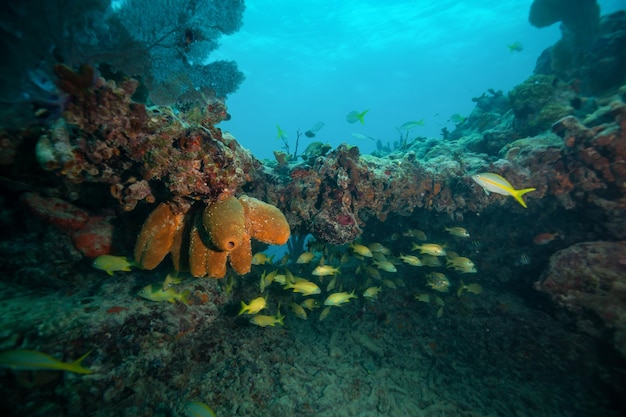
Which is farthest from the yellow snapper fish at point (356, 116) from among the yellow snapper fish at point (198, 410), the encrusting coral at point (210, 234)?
the yellow snapper fish at point (198, 410)

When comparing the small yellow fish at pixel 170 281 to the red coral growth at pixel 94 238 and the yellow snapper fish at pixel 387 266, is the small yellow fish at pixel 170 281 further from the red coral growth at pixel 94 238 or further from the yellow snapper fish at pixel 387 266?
the yellow snapper fish at pixel 387 266

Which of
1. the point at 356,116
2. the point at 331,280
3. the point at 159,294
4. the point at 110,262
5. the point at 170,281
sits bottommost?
the point at 331,280

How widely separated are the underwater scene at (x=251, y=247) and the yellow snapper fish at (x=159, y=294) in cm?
3

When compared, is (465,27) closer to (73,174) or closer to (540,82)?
(540,82)

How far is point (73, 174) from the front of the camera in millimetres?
2996

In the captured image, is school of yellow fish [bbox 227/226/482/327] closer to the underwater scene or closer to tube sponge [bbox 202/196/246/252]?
the underwater scene

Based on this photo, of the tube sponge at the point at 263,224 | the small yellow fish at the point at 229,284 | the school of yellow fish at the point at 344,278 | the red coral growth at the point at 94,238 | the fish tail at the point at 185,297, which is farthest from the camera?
the school of yellow fish at the point at 344,278

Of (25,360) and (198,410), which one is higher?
(25,360)

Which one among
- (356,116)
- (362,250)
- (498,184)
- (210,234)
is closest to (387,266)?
(362,250)

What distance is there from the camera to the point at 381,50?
54.9 meters

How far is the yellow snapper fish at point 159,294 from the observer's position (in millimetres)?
3871

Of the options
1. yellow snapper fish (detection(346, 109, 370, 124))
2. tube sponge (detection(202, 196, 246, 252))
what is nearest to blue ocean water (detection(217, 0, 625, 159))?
yellow snapper fish (detection(346, 109, 370, 124))

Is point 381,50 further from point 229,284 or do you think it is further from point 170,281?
point 170,281

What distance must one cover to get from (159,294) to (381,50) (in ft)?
209
